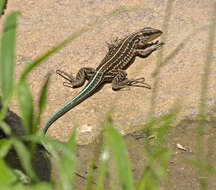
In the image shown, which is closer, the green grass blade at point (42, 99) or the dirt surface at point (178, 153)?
the green grass blade at point (42, 99)

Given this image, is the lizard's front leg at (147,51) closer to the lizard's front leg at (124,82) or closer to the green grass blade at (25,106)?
the lizard's front leg at (124,82)

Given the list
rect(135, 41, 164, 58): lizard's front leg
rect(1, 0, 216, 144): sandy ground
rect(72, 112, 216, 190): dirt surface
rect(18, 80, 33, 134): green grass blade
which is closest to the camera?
rect(18, 80, 33, 134): green grass blade

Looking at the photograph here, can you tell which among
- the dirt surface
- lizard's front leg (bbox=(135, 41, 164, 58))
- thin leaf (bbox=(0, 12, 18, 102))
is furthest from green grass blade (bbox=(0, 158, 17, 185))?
lizard's front leg (bbox=(135, 41, 164, 58))

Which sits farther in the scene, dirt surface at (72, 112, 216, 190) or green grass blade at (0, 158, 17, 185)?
dirt surface at (72, 112, 216, 190)

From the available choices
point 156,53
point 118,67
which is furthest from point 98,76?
point 156,53

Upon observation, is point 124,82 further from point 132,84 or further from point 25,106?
point 25,106

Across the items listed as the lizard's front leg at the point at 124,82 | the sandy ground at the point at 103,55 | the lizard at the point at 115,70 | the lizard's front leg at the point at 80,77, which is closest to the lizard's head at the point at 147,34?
the lizard at the point at 115,70

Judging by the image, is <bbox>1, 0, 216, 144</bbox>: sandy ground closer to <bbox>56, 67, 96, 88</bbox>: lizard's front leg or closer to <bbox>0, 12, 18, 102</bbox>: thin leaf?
<bbox>56, 67, 96, 88</bbox>: lizard's front leg

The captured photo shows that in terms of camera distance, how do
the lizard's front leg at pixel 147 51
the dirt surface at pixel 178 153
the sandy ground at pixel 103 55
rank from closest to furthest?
the dirt surface at pixel 178 153, the sandy ground at pixel 103 55, the lizard's front leg at pixel 147 51
